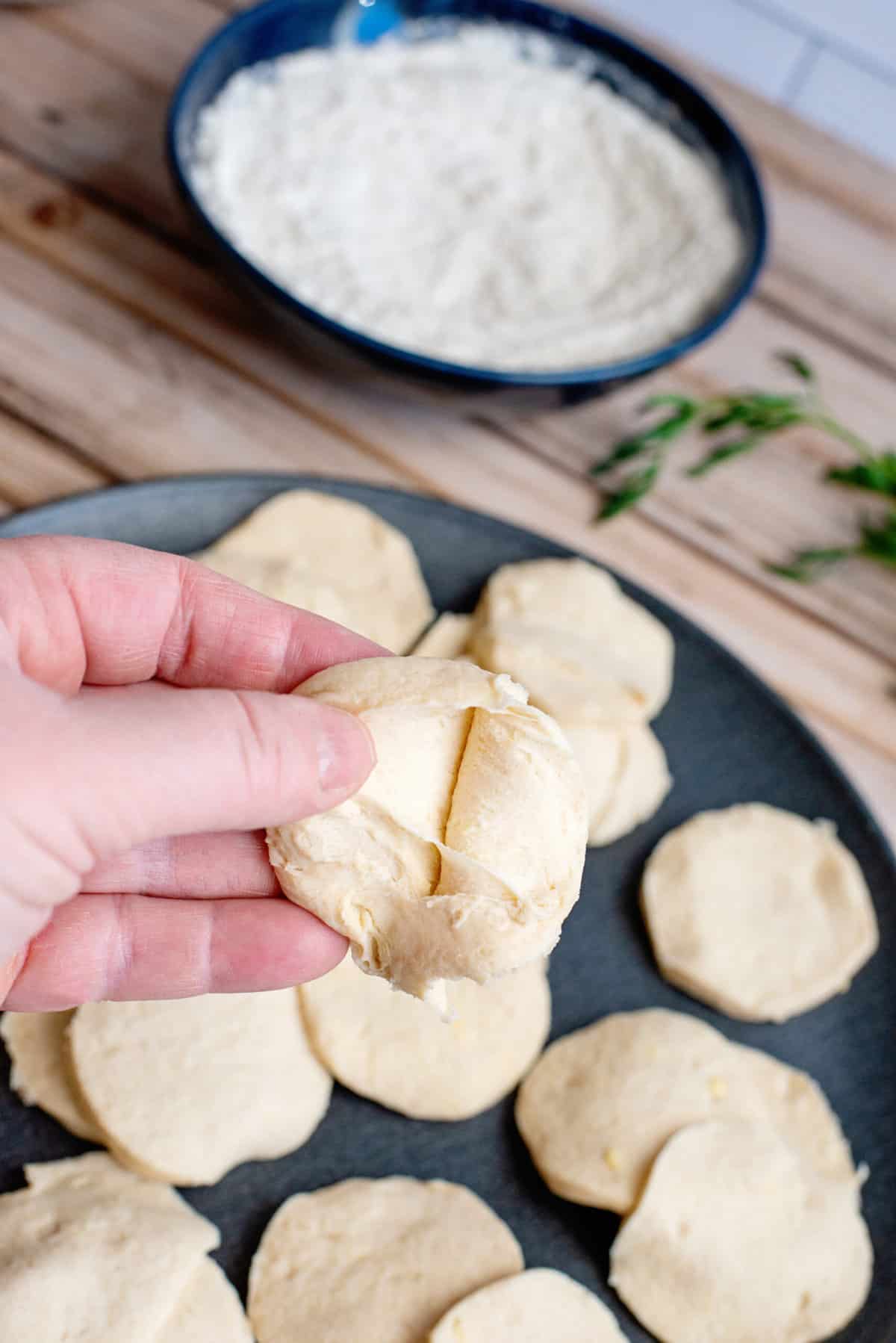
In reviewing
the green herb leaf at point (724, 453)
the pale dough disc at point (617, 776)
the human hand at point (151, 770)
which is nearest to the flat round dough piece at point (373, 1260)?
the human hand at point (151, 770)

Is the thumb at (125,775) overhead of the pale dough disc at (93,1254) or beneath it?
overhead

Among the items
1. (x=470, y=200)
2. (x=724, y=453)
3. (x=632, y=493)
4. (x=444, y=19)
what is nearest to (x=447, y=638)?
(x=632, y=493)

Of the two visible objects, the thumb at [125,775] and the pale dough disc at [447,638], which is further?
the pale dough disc at [447,638]

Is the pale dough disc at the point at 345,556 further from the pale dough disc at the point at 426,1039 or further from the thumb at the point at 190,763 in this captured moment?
the thumb at the point at 190,763

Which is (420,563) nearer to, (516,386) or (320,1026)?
(516,386)

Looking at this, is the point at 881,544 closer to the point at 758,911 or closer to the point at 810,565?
the point at 810,565

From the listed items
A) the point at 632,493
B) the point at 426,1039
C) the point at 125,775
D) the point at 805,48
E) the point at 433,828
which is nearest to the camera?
the point at 125,775
